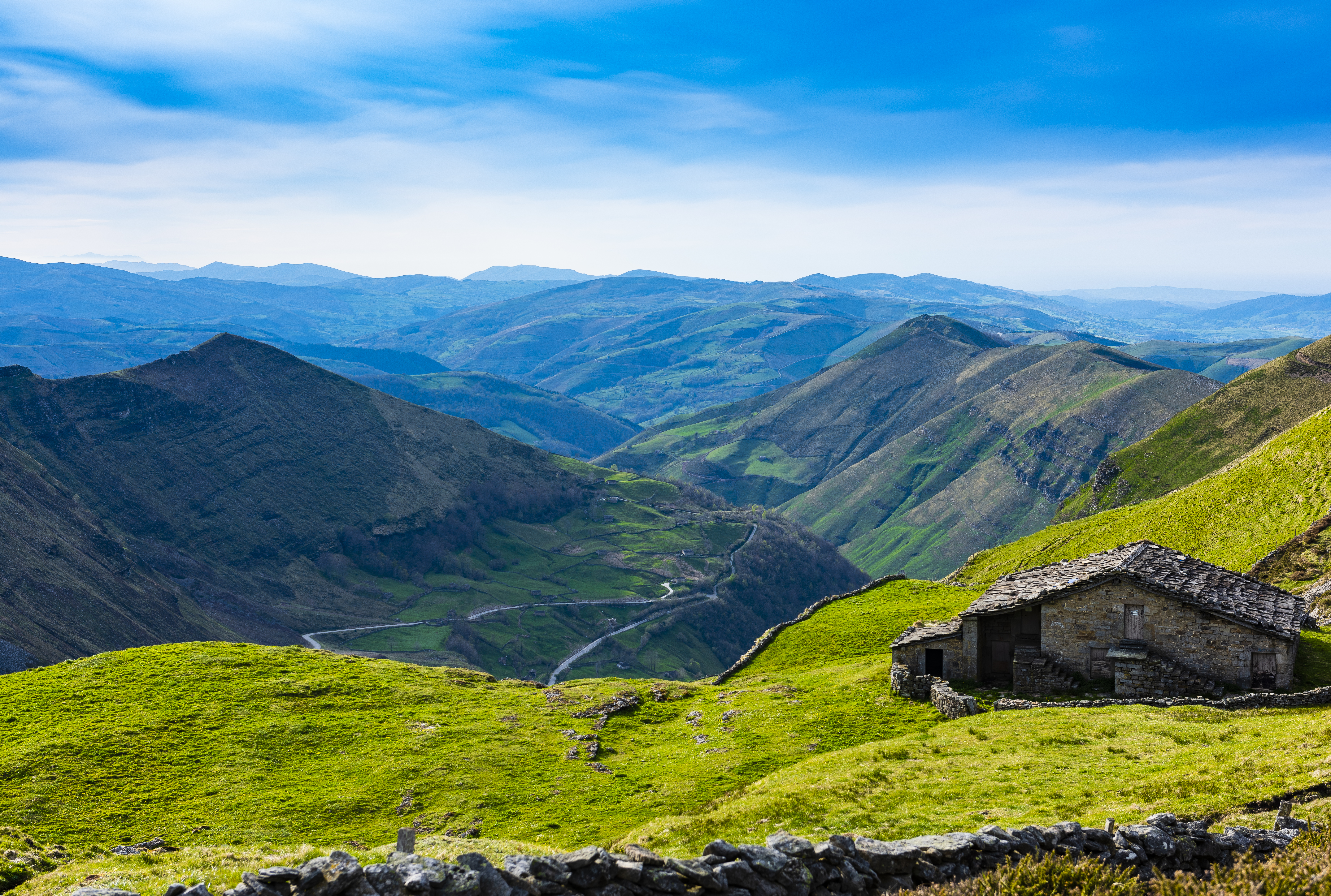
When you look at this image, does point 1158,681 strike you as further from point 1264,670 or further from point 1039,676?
point 1039,676

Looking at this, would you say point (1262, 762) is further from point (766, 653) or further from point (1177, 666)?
point (766, 653)

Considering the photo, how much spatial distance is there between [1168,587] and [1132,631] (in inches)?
108

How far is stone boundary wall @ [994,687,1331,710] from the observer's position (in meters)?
35.3

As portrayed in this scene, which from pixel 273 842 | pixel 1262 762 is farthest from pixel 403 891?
pixel 1262 762

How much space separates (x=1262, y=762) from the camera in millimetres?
26250

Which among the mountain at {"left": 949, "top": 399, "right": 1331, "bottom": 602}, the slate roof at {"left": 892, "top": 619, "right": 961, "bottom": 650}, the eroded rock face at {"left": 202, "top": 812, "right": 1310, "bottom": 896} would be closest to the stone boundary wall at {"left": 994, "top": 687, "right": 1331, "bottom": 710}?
the slate roof at {"left": 892, "top": 619, "right": 961, "bottom": 650}

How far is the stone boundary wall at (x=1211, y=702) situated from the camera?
116ft

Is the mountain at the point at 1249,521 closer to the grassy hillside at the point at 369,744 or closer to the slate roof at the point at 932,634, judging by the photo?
the slate roof at the point at 932,634

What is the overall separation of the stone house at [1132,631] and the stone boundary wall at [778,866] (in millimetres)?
21915

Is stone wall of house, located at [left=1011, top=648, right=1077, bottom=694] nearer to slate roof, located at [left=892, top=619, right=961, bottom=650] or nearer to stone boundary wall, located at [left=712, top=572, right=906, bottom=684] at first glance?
slate roof, located at [left=892, top=619, right=961, bottom=650]

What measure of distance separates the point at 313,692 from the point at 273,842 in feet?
A: 61.3

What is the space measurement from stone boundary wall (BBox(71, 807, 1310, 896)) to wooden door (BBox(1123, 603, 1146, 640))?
22.6 meters

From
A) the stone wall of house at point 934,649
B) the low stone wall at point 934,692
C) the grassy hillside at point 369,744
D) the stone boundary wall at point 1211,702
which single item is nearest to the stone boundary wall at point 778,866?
the grassy hillside at point 369,744

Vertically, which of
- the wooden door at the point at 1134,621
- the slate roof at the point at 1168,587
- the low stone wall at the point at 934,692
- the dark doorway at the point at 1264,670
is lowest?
the low stone wall at the point at 934,692
